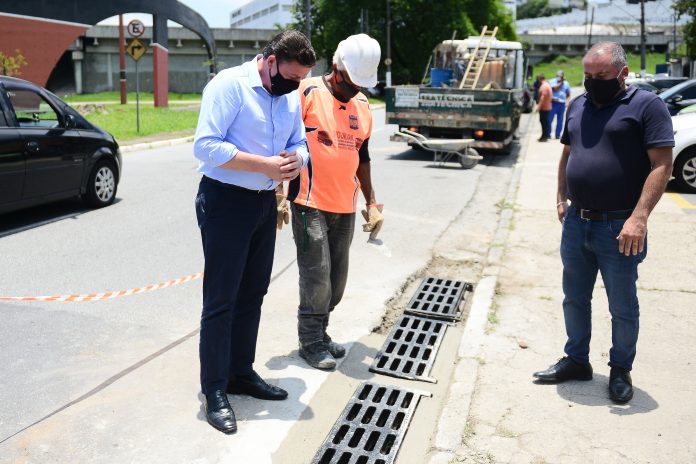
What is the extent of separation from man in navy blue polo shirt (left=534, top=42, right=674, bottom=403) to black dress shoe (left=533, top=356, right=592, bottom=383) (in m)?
0.21

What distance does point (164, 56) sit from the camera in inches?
1320

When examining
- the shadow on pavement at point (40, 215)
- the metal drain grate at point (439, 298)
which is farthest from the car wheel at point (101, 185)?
the metal drain grate at point (439, 298)

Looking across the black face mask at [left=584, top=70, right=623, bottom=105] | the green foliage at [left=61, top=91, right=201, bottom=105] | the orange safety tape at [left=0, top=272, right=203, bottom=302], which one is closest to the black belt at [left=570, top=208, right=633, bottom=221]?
the black face mask at [left=584, top=70, right=623, bottom=105]

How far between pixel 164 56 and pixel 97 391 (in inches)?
1241

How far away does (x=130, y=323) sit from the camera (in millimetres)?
5293

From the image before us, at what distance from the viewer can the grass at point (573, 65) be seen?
262 feet

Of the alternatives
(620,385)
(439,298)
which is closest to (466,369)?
(620,385)

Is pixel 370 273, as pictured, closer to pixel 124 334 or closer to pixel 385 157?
pixel 124 334

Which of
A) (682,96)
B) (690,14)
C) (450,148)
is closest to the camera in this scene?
(450,148)

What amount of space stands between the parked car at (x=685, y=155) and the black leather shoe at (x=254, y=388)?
9284 millimetres

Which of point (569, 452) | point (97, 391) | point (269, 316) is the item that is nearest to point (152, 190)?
point (269, 316)

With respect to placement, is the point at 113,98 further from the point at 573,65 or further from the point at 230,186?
the point at 573,65

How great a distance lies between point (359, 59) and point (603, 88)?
1333mm

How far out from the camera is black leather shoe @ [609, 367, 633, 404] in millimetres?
4094
